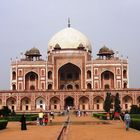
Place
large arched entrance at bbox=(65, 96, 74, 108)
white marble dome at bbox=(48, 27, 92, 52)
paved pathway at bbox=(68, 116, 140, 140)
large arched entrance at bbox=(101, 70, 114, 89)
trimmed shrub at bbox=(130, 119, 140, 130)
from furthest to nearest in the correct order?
white marble dome at bbox=(48, 27, 92, 52) < large arched entrance at bbox=(101, 70, 114, 89) < large arched entrance at bbox=(65, 96, 74, 108) < trimmed shrub at bbox=(130, 119, 140, 130) < paved pathway at bbox=(68, 116, 140, 140)

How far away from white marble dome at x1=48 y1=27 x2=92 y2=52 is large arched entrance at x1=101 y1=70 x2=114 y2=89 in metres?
6.13

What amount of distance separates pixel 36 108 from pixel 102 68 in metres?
10.9

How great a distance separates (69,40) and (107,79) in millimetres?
8703

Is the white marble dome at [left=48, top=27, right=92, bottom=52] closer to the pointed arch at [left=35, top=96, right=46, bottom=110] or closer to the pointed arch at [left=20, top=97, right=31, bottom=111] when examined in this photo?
the pointed arch at [left=35, top=96, right=46, bottom=110]

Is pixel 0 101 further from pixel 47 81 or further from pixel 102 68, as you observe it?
pixel 102 68

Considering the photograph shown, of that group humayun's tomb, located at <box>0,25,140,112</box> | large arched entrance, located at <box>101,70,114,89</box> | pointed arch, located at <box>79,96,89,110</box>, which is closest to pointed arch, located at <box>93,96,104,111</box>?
humayun's tomb, located at <box>0,25,140,112</box>

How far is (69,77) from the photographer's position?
6144 cm

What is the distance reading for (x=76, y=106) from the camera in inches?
2119

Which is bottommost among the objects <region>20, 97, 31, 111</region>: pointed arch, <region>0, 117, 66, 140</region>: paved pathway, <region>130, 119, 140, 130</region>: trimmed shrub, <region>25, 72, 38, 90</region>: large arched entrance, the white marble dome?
<region>0, 117, 66, 140</region>: paved pathway

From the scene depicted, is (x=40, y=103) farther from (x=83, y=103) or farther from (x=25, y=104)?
(x=83, y=103)

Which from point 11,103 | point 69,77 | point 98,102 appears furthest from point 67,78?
point 11,103

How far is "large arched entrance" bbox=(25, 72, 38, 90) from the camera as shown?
2304 inches

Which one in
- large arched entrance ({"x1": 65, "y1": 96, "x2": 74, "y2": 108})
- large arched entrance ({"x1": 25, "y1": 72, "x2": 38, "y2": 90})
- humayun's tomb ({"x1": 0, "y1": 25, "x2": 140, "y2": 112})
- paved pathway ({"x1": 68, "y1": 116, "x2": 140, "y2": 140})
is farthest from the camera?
large arched entrance ({"x1": 25, "y1": 72, "x2": 38, "y2": 90})

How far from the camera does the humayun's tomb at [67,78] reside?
5353 centimetres
